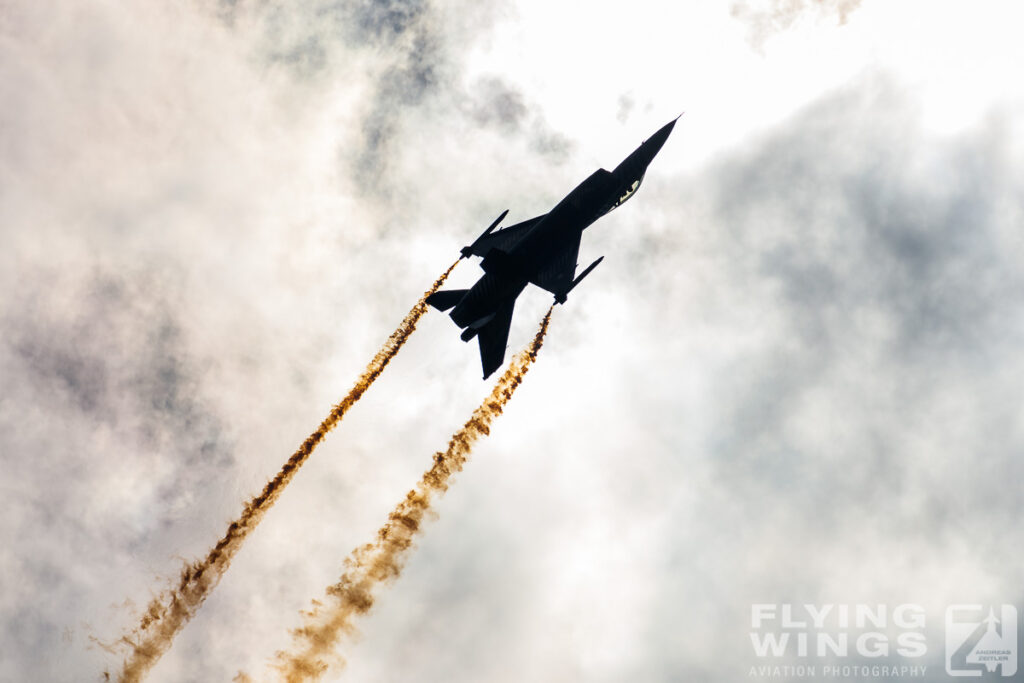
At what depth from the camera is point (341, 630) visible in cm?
5206

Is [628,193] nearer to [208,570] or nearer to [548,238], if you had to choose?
[548,238]

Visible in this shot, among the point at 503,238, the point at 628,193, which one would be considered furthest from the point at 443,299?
the point at 628,193

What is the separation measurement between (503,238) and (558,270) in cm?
769

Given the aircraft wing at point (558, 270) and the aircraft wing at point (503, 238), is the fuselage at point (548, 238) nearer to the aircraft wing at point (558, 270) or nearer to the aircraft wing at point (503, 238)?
the aircraft wing at point (558, 270)

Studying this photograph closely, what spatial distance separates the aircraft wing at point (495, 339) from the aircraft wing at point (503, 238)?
6204 mm

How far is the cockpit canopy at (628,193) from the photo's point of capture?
184 ft

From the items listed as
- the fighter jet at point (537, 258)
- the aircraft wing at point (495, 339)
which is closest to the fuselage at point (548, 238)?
the fighter jet at point (537, 258)

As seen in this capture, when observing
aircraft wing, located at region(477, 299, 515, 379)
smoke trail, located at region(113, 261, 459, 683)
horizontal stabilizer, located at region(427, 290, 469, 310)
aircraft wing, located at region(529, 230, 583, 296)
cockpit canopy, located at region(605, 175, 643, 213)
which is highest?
cockpit canopy, located at region(605, 175, 643, 213)

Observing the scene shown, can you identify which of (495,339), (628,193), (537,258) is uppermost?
(628,193)

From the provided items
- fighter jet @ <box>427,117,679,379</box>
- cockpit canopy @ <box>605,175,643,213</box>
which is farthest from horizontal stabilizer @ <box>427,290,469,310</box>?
cockpit canopy @ <box>605,175,643,213</box>

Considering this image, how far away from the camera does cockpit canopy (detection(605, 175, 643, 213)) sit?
56156 millimetres

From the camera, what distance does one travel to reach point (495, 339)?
5738cm

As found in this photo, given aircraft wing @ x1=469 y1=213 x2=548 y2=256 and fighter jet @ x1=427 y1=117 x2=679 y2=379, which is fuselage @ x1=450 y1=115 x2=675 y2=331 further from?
aircraft wing @ x1=469 y1=213 x2=548 y2=256

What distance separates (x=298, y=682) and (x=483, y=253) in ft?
150
